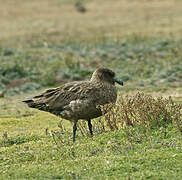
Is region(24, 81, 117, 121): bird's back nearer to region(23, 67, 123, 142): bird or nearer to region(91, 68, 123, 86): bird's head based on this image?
region(23, 67, 123, 142): bird

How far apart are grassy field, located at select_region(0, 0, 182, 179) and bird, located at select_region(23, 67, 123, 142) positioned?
34 cm

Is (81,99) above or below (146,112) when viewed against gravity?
above

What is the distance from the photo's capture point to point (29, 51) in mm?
28531

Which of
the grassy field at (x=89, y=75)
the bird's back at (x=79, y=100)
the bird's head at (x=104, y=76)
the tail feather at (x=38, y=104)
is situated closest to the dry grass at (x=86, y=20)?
the grassy field at (x=89, y=75)

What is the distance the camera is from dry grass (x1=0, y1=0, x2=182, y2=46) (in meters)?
35.0

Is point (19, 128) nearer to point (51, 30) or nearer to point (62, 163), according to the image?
point (62, 163)

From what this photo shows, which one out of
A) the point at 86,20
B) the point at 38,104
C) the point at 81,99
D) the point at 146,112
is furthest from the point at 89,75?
the point at 86,20

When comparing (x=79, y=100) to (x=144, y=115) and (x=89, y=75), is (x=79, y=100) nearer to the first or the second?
(x=144, y=115)

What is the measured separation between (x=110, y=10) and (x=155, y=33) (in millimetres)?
15502

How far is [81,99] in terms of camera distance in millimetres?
10289

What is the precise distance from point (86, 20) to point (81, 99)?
3441 cm

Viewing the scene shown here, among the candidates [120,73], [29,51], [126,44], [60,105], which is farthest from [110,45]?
[60,105]

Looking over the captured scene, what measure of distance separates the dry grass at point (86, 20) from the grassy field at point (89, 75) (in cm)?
8

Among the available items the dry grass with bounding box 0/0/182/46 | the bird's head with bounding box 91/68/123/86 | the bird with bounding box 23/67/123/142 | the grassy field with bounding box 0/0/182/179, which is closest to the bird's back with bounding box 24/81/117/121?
the bird with bounding box 23/67/123/142
